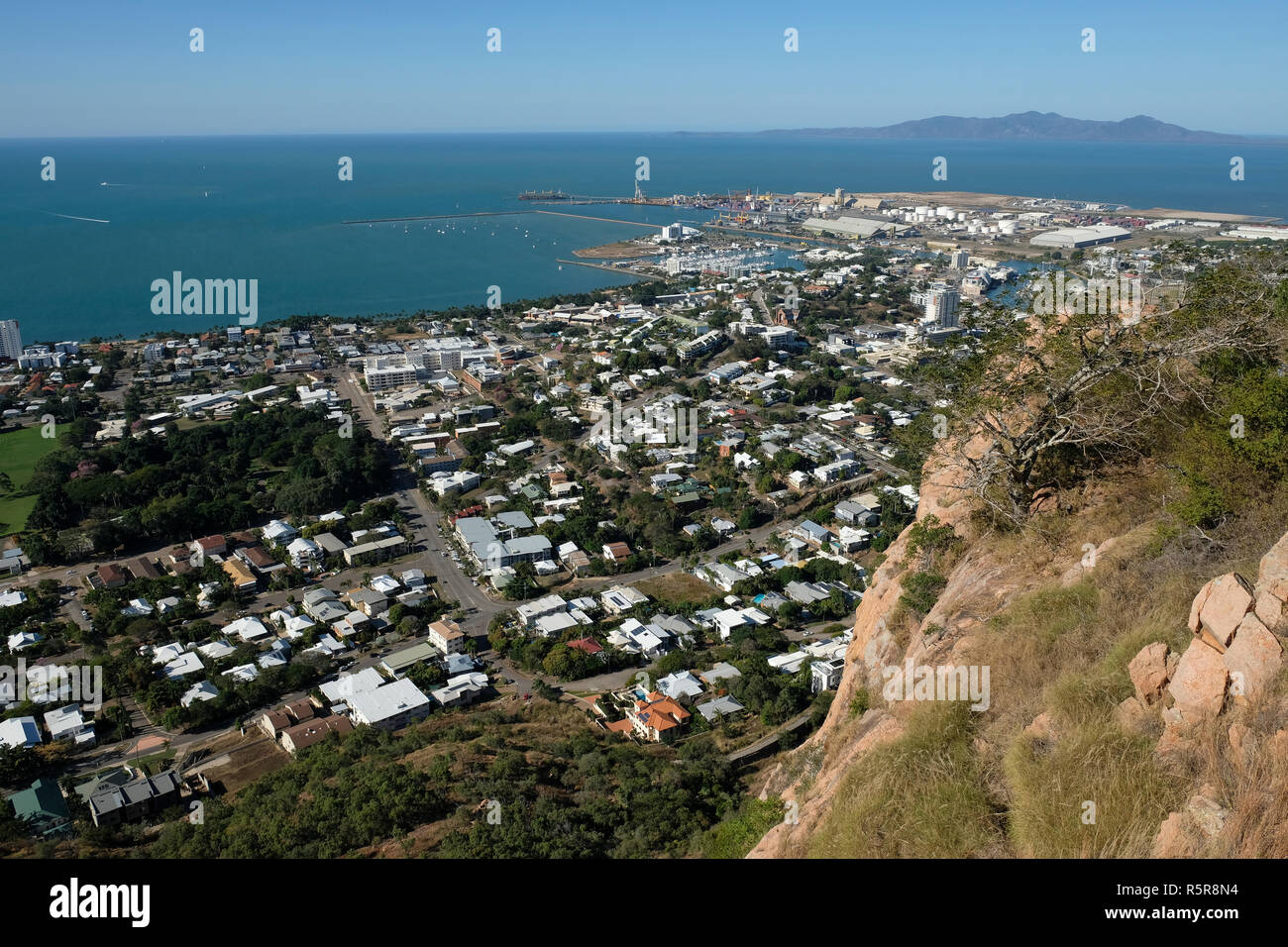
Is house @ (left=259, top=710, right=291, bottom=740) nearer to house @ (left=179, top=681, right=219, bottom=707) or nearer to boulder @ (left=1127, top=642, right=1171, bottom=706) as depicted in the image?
house @ (left=179, top=681, right=219, bottom=707)

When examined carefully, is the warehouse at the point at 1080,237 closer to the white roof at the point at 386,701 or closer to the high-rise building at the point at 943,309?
the high-rise building at the point at 943,309

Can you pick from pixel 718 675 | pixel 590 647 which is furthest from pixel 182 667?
pixel 718 675

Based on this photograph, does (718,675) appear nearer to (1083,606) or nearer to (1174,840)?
(1083,606)

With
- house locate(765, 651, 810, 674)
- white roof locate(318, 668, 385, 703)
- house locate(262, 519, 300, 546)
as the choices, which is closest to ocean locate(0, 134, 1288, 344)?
house locate(262, 519, 300, 546)

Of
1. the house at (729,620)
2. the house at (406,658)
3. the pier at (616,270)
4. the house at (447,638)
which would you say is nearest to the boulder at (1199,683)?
the house at (729,620)

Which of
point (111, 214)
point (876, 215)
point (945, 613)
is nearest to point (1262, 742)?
point (945, 613)
